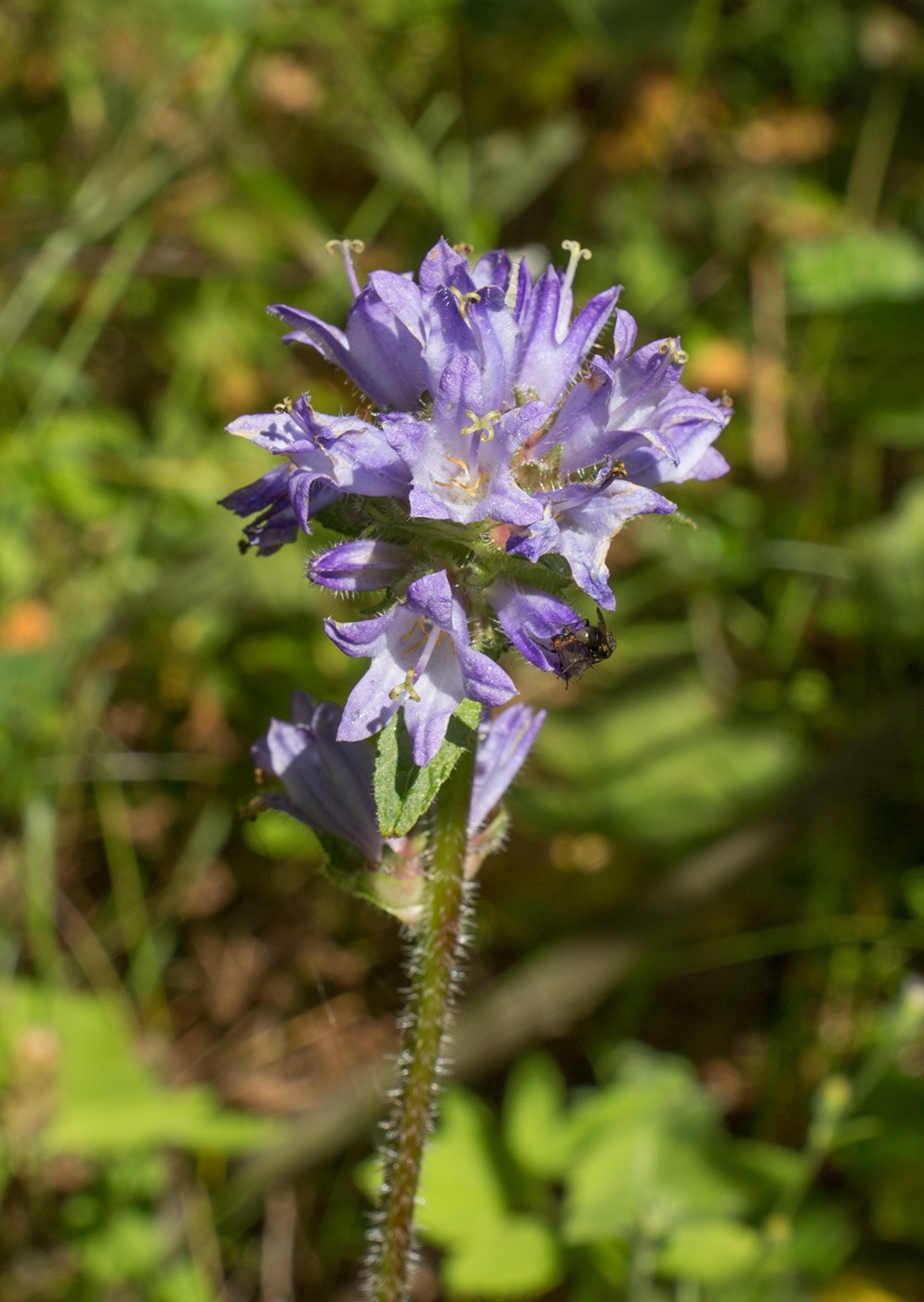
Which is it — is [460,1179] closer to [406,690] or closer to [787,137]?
[406,690]

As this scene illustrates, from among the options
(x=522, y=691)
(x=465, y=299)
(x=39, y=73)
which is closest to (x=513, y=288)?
(x=465, y=299)

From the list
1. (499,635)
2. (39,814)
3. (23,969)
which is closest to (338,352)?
(499,635)

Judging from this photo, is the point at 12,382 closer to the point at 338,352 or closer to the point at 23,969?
the point at 23,969

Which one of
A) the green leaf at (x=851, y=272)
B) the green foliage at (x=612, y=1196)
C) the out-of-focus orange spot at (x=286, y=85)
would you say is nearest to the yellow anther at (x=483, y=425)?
the green foliage at (x=612, y=1196)

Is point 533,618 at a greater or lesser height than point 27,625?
lesser

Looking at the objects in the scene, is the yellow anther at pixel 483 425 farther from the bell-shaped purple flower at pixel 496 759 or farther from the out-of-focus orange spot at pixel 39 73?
the out-of-focus orange spot at pixel 39 73
